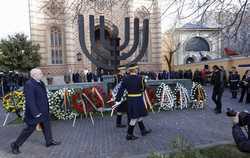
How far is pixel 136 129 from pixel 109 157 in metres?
2.59

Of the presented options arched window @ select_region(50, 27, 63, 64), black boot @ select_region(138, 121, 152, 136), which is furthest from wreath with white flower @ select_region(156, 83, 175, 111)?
arched window @ select_region(50, 27, 63, 64)

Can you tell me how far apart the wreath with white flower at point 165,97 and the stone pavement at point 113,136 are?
3.45 feet

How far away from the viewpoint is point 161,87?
483 inches

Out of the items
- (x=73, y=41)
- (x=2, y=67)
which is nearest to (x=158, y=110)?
(x=2, y=67)

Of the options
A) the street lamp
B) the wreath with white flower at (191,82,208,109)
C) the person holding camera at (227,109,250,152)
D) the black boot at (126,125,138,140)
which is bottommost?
the black boot at (126,125,138,140)

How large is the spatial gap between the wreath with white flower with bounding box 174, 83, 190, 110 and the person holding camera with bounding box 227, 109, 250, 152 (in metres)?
8.60

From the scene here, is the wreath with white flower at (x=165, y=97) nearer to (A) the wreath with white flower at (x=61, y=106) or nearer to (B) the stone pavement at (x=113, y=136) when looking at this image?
(B) the stone pavement at (x=113, y=136)

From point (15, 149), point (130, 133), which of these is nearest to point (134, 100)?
point (130, 133)

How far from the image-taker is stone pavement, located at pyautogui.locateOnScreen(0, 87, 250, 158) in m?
6.75

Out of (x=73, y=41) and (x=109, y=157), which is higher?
(x=73, y=41)

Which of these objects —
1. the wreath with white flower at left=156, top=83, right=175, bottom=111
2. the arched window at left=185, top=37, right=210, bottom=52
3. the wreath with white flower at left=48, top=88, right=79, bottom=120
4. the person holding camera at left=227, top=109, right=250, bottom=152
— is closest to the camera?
the person holding camera at left=227, top=109, right=250, bottom=152

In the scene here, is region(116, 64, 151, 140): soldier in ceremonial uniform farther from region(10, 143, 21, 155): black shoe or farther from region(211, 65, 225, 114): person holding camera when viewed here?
region(211, 65, 225, 114): person holding camera

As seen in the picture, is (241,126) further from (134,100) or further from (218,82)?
(218,82)

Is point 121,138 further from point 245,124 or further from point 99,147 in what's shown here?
point 245,124
